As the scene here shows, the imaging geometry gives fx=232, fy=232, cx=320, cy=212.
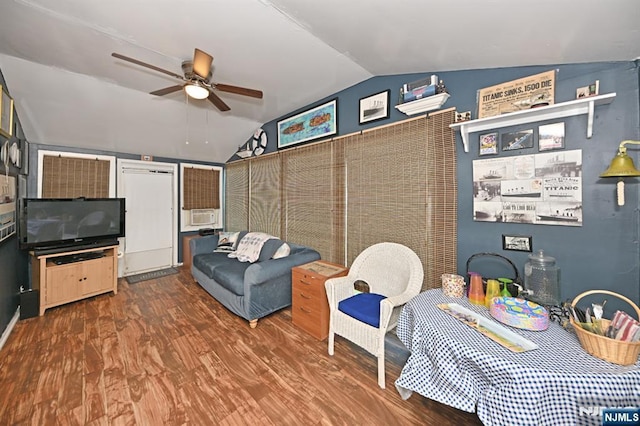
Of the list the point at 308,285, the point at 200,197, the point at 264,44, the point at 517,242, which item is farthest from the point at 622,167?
the point at 200,197

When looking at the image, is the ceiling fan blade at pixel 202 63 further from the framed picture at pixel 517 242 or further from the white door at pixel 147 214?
the white door at pixel 147 214

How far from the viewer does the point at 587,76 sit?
144 cm

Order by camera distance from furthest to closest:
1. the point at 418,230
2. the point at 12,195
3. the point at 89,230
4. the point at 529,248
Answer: the point at 89,230 < the point at 12,195 < the point at 418,230 < the point at 529,248

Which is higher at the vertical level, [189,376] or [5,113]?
[5,113]

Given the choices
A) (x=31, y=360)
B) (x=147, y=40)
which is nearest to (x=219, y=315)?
(x=31, y=360)

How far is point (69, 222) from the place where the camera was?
3.19m

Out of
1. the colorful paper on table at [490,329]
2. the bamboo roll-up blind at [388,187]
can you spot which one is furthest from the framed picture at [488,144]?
the colorful paper on table at [490,329]

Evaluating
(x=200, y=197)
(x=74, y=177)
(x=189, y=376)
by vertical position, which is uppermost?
(x=74, y=177)

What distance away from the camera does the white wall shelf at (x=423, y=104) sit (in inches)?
76.7

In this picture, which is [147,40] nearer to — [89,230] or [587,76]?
[89,230]

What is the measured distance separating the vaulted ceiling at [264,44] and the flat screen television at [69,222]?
105 centimetres

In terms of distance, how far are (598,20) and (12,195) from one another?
509 cm

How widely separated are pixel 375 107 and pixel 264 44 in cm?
123

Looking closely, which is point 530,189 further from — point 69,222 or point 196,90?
point 69,222
